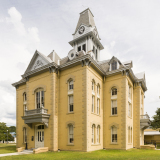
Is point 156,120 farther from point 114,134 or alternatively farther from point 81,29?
point 81,29

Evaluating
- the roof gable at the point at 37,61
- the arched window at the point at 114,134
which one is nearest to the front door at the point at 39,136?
the roof gable at the point at 37,61

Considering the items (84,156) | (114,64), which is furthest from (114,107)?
(84,156)

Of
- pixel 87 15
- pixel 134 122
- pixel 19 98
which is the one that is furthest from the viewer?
pixel 87 15

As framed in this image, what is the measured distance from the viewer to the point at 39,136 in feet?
74.4

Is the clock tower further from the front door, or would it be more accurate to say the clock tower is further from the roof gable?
the front door

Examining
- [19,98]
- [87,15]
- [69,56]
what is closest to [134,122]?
[69,56]

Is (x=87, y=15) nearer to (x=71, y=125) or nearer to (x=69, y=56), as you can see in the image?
(x=69, y=56)

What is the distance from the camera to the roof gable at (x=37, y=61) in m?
23.9

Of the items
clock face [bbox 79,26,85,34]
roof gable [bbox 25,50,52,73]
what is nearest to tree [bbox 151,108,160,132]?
clock face [bbox 79,26,85,34]

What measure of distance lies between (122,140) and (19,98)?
19.6m

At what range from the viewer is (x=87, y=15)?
3494cm

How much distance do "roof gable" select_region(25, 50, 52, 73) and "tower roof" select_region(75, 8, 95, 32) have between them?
45.0ft

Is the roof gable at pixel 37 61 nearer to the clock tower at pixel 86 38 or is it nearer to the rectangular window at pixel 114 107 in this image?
the clock tower at pixel 86 38

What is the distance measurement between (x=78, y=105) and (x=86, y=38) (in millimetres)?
15735
